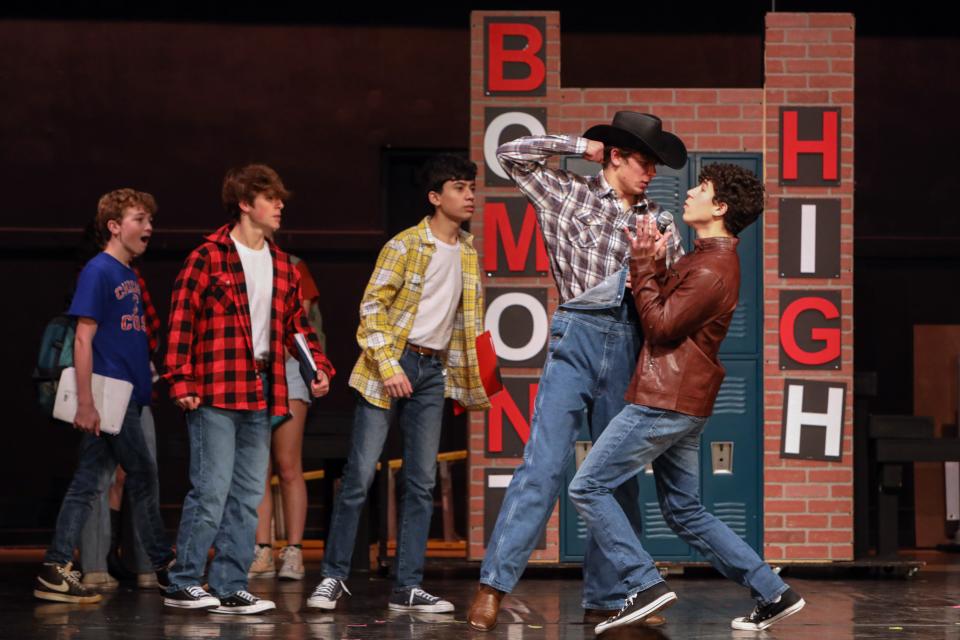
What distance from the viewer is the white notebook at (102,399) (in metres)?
6.59

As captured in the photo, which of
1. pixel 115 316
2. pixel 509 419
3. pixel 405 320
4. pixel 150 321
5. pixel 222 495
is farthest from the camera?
pixel 509 419

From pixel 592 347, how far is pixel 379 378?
111 centimetres

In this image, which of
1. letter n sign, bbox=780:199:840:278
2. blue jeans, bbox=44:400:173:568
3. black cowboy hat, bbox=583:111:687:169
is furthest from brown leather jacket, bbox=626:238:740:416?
blue jeans, bbox=44:400:173:568

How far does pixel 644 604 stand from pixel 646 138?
5.60ft

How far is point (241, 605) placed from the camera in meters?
6.10

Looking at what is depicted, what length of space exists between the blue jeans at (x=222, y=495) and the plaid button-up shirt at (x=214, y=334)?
0.32 feet

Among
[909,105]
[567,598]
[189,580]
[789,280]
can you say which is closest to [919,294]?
[909,105]

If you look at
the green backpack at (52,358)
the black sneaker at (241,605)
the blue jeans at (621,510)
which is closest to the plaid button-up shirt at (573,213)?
the blue jeans at (621,510)

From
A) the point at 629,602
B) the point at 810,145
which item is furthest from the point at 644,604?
the point at 810,145

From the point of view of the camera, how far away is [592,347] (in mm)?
5543

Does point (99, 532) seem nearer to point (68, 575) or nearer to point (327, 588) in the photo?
point (68, 575)

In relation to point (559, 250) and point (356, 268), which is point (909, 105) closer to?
point (356, 268)

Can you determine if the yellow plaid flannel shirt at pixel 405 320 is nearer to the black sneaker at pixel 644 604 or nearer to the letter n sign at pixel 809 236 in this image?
the black sneaker at pixel 644 604

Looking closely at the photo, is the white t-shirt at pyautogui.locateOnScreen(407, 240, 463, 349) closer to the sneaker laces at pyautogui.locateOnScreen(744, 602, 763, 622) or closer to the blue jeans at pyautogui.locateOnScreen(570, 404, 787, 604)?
the blue jeans at pyautogui.locateOnScreen(570, 404, 787, 604)
